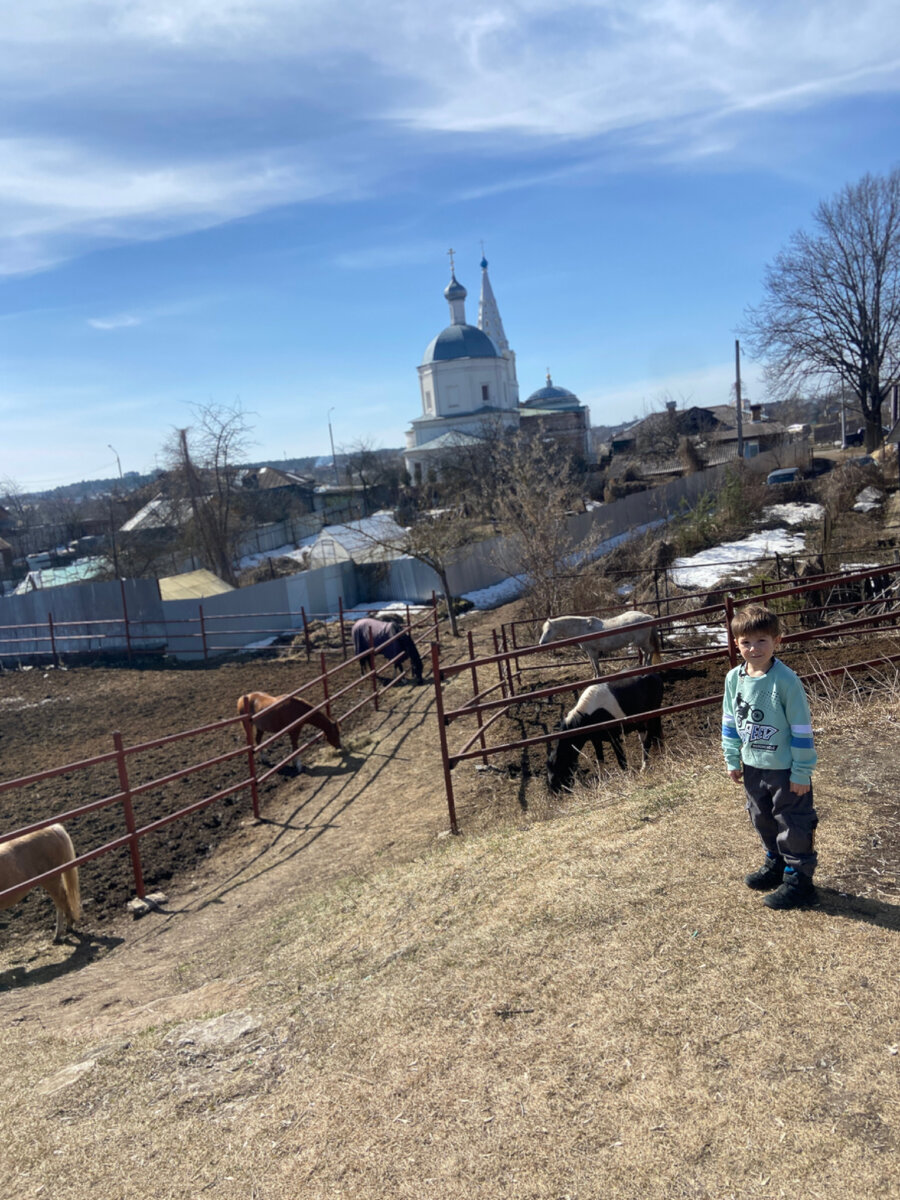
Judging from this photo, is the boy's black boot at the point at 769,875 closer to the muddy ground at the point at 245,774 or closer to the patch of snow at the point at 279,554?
the muddy ground at the point at 245,774

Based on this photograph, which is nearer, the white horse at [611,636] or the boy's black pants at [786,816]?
the boy's black pants at [786,816]

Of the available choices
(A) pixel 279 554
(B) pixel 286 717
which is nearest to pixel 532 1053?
(B) pixel 286 717

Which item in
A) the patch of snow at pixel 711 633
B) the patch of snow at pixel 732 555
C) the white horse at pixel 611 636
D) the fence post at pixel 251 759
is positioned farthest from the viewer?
the patch of snow at pixel 732 555

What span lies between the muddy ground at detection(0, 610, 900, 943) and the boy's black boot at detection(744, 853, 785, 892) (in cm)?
288

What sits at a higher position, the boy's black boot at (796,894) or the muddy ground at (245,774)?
the boy's black boot at (796,894)

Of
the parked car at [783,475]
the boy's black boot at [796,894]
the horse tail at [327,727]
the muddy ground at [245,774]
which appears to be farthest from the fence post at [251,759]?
the parked car at [783,475]

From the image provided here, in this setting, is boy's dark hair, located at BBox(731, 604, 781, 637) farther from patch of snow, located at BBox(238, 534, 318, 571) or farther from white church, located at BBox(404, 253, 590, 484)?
white church, located at BBox(404, 253, 590, 484)

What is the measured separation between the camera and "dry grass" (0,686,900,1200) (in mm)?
2504

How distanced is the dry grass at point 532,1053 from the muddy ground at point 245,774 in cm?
196

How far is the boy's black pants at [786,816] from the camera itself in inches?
136

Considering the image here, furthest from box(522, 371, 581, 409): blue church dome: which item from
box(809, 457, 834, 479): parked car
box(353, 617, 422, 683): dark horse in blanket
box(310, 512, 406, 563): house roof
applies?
box(353, 617, 422, 683): dark horse in blanket

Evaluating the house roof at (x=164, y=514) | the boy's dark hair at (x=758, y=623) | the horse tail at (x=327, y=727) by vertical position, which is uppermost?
the house roof at (x=164, y=514)

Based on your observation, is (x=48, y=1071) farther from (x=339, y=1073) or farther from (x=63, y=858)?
(x=63, y=858)

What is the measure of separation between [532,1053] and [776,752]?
5.20ft
